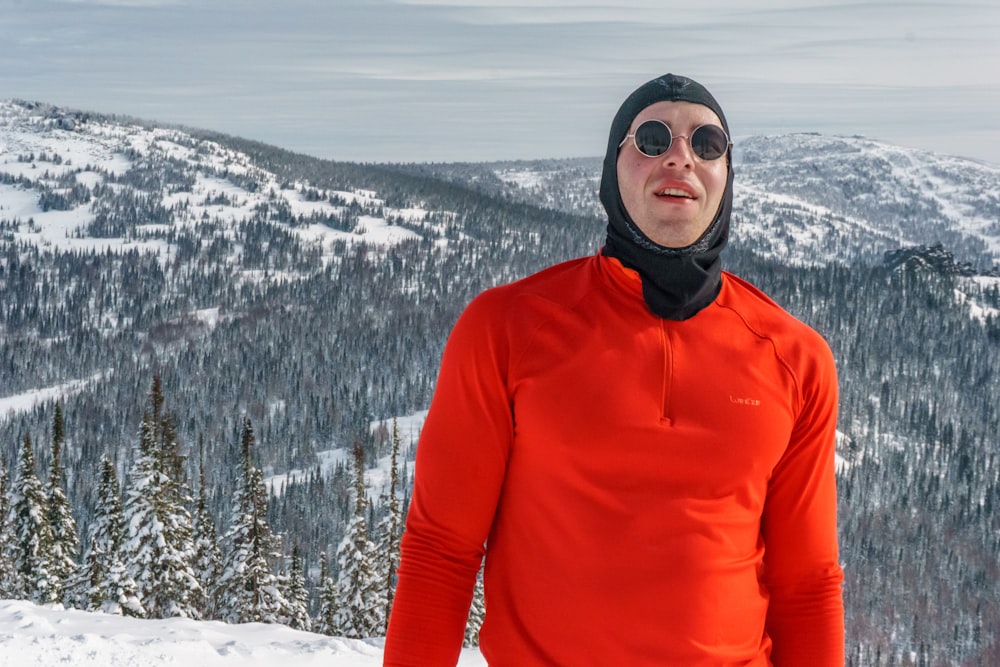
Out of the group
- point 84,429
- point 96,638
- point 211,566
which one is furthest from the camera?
point 84,429

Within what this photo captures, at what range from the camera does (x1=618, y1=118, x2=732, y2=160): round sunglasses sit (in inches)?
140

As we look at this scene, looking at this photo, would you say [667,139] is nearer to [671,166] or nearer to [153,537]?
[671,166]

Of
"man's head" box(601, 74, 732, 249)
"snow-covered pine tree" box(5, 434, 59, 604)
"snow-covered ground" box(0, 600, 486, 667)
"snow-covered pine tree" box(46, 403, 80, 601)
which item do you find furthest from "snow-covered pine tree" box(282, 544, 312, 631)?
"man's head" box(601, 74, 732, 249)

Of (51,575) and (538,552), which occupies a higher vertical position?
(538,552)

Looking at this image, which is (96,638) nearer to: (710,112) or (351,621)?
(710,112)

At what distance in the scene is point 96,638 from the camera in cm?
1422

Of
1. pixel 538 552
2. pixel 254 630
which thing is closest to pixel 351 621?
pixel 254 630

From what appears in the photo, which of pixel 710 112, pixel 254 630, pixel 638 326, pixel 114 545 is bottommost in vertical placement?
pixel 114 545

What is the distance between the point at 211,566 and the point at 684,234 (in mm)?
46224

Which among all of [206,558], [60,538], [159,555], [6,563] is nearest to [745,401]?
[159,555]

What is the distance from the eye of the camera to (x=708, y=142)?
3.62m

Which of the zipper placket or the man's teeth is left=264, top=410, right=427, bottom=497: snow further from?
the man's teeth

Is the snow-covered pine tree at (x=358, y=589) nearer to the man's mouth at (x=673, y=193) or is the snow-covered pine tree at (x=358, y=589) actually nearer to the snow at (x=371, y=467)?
the man's mouth at (x=673, y=193)

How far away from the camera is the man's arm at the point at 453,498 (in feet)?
10.6
